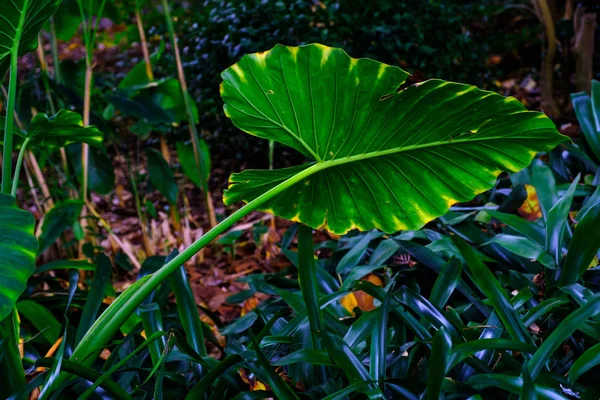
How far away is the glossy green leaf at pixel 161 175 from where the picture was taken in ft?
6.03

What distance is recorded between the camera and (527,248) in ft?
3.78

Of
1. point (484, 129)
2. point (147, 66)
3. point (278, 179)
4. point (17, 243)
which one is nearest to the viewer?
point (17, 243)

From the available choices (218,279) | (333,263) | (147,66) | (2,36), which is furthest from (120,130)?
(2,36)

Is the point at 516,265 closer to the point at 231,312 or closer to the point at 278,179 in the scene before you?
the point at 278,179

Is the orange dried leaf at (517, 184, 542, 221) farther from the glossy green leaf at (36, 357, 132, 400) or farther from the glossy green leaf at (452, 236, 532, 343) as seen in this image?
the glossy green leaf at (36, 357, 132, 400)

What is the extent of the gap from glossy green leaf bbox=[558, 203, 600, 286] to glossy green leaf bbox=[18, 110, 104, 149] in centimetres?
92

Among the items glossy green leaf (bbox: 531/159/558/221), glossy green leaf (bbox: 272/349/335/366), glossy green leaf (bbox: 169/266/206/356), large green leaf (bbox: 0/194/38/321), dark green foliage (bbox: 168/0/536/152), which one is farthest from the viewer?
dark green foliage (bbox: 168/0/536/152)

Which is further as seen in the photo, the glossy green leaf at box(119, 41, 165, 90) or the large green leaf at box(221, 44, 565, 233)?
the glossy green leaf at box(119, 41, 165, 90)

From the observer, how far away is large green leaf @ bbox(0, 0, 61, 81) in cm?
85

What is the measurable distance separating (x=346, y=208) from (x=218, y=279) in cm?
101

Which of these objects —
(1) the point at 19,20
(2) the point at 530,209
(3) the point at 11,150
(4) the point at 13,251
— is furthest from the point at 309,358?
(2) the point at 530,209

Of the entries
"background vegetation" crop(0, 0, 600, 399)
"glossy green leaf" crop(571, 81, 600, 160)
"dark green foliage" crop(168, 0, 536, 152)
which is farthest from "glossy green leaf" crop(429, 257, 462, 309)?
"dark green foliage" crop(168, 0, 536, 152)

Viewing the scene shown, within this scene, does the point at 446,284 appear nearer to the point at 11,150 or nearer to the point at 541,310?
the point at 541,310

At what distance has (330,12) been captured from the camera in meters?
2.17
